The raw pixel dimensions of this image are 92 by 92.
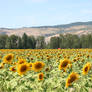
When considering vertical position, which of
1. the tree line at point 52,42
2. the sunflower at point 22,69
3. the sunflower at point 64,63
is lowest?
the tree line at point 52,42

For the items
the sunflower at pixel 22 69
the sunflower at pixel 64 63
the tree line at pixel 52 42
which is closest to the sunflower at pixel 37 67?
the sunflower at pixel 22 69

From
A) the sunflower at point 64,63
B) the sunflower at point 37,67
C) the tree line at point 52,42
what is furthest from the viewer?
the tree line at point 52,42

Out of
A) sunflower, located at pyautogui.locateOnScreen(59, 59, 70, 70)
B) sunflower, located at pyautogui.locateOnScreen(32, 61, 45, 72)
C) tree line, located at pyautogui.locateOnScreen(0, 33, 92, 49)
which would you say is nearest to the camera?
sunflower, located at pyautogui.locateOnScreen(59, 59, 70, 70)

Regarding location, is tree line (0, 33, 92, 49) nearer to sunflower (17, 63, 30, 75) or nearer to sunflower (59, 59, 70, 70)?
sunflower (17, 63, 30, 75)

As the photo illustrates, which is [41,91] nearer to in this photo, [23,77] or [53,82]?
[53,82]

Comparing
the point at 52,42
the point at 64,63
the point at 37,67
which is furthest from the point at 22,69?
the point at 52,42

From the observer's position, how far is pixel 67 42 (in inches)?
3248

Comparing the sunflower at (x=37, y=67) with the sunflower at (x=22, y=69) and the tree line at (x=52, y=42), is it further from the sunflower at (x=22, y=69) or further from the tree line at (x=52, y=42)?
the tree line at (x=52, y=42)

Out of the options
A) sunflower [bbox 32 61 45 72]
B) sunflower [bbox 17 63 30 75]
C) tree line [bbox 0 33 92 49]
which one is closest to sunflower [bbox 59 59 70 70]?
sunflower [bbox 32 61 45 72]

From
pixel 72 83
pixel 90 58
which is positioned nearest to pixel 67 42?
pixel 90 58

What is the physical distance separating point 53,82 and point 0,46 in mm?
79052

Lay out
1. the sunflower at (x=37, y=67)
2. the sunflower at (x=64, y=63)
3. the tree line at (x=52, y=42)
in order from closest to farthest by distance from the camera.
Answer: the sunflower at (x=64, y=63) < the sunflower at (x=37, y=67) < the tree line at (x=52, y=42)

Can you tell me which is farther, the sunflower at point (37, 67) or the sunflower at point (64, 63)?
the sunflower at point (37, 67)

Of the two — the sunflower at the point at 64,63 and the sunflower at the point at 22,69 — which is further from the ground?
the sunflower at the point at 64,63
